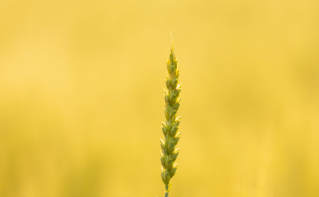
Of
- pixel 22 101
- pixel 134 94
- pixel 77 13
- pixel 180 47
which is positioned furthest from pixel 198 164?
pixel 77 13

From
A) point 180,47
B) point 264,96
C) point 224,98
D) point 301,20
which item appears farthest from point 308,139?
point 180,47

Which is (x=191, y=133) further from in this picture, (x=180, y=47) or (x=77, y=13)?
(x=77, y=13)

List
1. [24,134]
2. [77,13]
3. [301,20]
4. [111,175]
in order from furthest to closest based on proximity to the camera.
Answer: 1. [77,13]
2. [301,20]
3. [24,134]
4. [111,175]

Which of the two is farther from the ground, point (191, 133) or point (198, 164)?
point (191, 133)

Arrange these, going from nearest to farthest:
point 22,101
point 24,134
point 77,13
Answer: point 24,134 → point 22,101 → point 77,13

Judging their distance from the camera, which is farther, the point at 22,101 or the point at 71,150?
the point at 22,101

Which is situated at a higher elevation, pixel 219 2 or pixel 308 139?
pixel 219 2

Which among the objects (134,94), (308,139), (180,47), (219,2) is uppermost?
(219,2)

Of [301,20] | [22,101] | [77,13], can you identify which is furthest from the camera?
[77,13]

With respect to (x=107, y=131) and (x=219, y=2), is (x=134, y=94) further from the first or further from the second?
(x=219, y=2)
